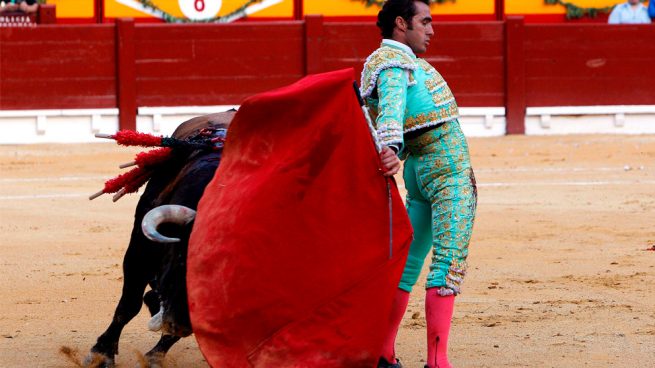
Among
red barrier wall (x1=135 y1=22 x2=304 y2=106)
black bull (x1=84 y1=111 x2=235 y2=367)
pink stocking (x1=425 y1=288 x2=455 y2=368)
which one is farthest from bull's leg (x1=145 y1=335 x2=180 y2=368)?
red barrier wall (x1=135 y1=22 x2=304 y2=106)

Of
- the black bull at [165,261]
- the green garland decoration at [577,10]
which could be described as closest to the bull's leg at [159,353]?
the black bull at [165,261]

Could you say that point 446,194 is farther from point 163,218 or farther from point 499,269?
point 499,269

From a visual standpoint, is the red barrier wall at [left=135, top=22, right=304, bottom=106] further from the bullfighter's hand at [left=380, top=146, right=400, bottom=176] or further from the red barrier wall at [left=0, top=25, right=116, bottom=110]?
the bullfighter's hand at [left=380, top=146, right=400, bottom=176]

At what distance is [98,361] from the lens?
3568 mm

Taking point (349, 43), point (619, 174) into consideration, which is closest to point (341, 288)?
point (619, 174)

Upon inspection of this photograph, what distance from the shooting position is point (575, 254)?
5.43 metres

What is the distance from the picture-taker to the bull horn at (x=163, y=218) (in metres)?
2.83

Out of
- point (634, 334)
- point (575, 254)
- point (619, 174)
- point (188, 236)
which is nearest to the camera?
point (188, 236)

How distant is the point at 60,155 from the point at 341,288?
7.42m

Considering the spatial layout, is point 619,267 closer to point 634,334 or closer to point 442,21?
point 634,334

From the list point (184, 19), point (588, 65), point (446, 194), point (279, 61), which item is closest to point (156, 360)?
point (446, 194)

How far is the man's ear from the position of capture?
10.3 ft

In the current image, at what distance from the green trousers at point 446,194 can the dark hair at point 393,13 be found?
0.26m

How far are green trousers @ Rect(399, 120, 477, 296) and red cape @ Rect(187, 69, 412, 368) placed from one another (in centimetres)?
32
